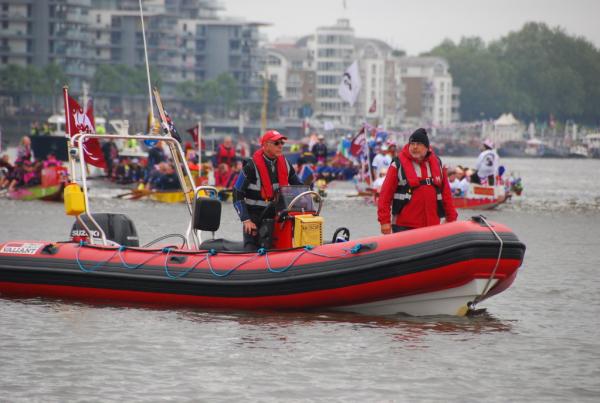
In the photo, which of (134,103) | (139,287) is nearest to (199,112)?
(134,103)

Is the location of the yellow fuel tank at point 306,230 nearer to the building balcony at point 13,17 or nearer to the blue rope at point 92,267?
the blue rope at point 92,267

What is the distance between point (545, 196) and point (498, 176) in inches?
559

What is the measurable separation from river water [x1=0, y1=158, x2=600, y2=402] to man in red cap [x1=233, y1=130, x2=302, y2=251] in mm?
944

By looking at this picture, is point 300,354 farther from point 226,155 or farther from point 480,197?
point 226,155

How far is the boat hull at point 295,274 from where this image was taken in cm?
1344

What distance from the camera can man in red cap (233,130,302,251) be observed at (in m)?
14.6

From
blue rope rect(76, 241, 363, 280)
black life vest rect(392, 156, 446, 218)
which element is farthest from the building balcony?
black life vest rect(392, 156, 446, 218)

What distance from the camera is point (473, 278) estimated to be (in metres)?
13.5

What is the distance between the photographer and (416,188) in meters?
14.1

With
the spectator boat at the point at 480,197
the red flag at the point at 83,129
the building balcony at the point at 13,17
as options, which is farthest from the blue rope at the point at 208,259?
the building balcony at the point at 13,17

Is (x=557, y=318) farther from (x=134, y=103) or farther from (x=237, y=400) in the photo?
(x=134, y=103)

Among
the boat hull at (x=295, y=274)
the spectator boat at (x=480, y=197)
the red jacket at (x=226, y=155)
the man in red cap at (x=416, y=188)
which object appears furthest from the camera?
the red jacket at (x=226, y=155)

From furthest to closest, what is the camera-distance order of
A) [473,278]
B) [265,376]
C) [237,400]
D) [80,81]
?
1. [80,81]
2. [473,278]
3. [265,376]
4. [237,400]

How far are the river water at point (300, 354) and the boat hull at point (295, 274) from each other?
17 cm
